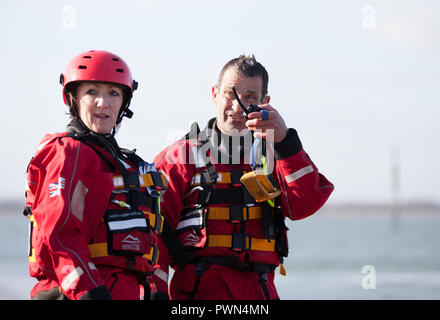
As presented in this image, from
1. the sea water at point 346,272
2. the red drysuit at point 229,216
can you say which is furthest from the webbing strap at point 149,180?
the sea water at point 346,272

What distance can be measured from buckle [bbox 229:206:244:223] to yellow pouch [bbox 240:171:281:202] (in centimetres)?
16

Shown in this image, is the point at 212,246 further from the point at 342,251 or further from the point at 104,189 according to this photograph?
the point at 342,251

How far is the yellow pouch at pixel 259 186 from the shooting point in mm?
4543

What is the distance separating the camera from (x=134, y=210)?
3975 millimetres

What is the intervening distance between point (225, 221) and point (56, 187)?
1461 mm

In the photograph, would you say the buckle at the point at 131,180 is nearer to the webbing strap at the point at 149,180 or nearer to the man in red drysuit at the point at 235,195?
the webbing strap at the point at 149,180

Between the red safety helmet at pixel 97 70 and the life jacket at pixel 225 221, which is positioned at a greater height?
the red safety helmet at pixel 97 70

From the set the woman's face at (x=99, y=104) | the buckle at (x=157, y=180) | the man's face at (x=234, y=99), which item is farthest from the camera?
the man's face at (x=234, y=99)

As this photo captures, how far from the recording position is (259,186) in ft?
14.9

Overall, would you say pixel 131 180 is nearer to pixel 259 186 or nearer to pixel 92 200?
pixel 92 200

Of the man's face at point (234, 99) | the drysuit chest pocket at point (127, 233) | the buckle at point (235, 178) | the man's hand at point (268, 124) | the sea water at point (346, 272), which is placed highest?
the man's face at point (234, 99)

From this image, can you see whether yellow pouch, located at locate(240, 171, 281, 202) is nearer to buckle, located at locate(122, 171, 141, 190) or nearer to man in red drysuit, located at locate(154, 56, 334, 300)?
man in red drysuit, located at locate(154, 56, 334, 300)

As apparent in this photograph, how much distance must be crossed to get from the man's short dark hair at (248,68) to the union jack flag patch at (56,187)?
5.76ft

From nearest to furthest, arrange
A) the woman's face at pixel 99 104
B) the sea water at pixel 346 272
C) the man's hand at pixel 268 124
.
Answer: the woman's face at pixel 99 104 → the man's hand at pixel 268 124 → the sea water at pixel 346 272
